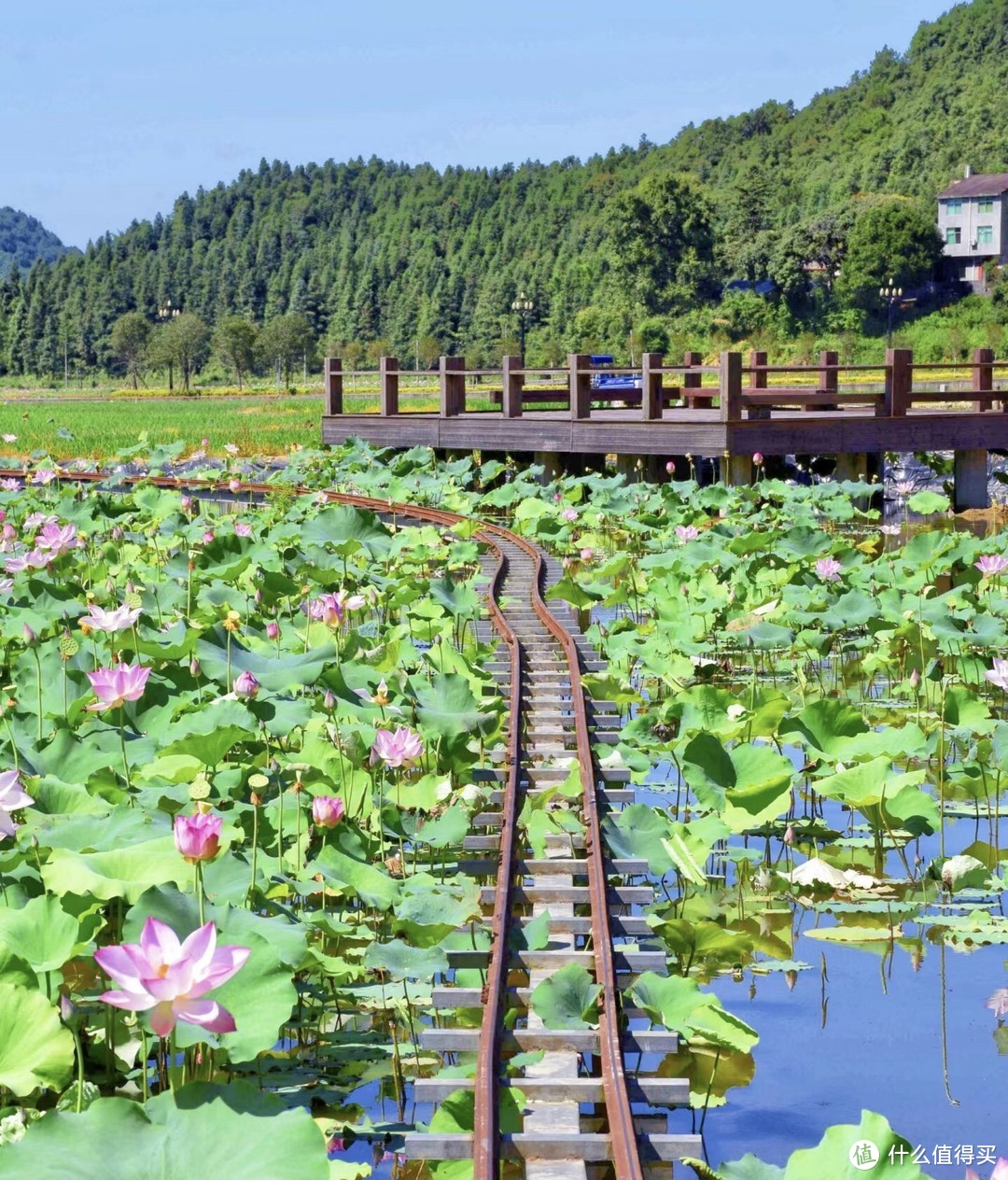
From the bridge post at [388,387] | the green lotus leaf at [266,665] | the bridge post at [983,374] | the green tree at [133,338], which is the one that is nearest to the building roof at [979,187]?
the green tree at [133,338]

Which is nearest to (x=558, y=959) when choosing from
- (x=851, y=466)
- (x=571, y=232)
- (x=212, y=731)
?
(x=212, y=731)

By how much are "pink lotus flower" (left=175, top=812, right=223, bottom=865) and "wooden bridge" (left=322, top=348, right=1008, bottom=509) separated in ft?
40.0

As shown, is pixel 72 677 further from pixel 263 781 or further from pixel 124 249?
pixel 124 249

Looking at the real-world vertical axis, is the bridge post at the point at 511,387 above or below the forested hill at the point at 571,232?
below

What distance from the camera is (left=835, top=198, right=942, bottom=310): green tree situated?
87.1 metres

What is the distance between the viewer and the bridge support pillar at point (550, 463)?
57.1 feet

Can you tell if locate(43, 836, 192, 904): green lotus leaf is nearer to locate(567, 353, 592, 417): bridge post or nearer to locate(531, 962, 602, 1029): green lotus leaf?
locate(531, 962, 602, 1029): green lotus leaf

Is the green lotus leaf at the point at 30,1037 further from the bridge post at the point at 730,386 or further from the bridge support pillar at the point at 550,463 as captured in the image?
the bridge support pillar at the point at 550,463

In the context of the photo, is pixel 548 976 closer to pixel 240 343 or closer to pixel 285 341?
pixel 240 343

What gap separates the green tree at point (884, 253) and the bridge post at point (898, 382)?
71.2m

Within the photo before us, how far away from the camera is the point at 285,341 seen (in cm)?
9519

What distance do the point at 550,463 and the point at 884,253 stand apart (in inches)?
2916

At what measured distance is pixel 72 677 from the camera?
5203 millimetres

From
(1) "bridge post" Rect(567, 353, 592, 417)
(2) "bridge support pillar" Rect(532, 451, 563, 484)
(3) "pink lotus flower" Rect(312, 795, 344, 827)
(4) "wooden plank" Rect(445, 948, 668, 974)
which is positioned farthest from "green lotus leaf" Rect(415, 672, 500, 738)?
(2) "bridge support pillar" Rect(532, 451, 563, 484)
